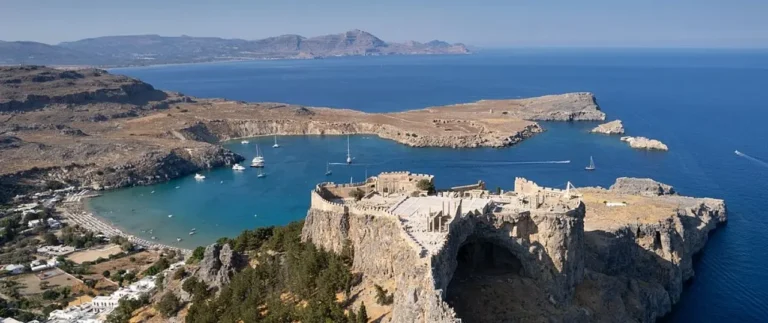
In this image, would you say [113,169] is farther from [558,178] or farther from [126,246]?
[558,178]

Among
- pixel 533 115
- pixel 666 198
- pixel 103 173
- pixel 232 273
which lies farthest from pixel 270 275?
pixel 533 115

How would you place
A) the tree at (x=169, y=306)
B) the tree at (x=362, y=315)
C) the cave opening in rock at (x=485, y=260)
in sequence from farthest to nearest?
the tree at (x=169, y=306) → the cave opening in rock at (x=485, y=260) → the tree at (x=362, y=315)

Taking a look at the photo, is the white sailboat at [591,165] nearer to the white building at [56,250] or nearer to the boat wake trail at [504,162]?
the boat wake trail at [504,162]

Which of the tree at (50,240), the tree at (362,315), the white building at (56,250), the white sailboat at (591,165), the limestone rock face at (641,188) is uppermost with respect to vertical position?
the tree at (362,315)

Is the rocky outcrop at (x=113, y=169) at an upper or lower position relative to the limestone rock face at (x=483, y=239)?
lower

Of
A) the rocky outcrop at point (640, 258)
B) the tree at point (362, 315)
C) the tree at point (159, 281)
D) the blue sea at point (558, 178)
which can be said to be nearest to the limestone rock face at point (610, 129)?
the blue sea at point (558, 178)

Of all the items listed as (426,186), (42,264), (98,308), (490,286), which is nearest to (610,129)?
(426,186)
